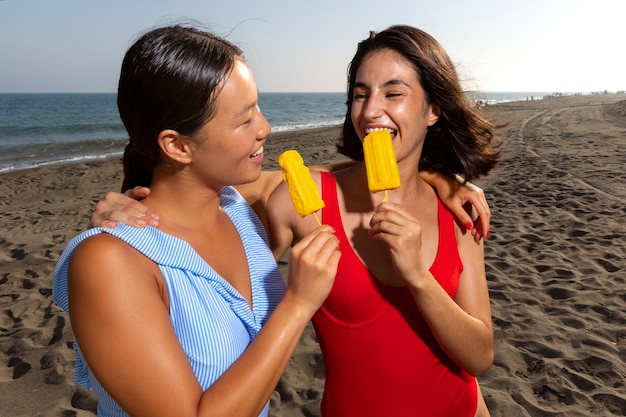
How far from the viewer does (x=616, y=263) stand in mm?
6234

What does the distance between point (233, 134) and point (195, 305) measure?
0.59 m

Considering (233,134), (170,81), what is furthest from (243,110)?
(170,81)

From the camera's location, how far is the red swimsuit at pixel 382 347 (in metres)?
2.00

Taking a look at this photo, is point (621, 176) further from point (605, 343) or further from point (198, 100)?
point (198, 100)

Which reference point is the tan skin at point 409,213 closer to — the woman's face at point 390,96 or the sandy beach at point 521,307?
the woman's face at point 390,96

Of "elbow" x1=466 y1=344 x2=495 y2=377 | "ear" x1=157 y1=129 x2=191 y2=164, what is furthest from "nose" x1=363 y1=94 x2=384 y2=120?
"elbow" x1=466 y1=344 x2=495 y2=377

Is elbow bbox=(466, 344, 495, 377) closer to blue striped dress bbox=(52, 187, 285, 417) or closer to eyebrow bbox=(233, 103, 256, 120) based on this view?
blue striped dress bbox=(52, 187, 285, 417)

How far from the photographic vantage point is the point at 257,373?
1369 mm

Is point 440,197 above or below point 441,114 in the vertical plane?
below

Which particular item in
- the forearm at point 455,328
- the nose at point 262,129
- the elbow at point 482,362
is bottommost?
the elbow at point 482,362

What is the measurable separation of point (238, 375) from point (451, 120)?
161cm

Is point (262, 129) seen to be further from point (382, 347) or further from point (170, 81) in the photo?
point (382, 347)

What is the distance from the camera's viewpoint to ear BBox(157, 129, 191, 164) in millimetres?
1643

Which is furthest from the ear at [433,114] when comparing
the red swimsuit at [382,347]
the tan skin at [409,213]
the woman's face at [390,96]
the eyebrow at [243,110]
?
the eyebrow at [243,110]
